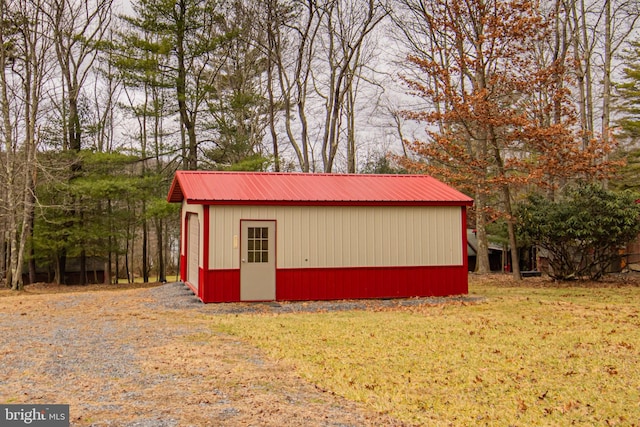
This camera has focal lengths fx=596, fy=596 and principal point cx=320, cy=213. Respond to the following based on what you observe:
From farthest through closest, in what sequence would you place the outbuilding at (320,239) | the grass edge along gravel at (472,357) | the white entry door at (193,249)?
the white entry door at (193,249) → the outbuilding at (320,239) → the grass edge along gravel at (472,357)

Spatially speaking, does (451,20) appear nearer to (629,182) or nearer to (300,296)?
(300,296)

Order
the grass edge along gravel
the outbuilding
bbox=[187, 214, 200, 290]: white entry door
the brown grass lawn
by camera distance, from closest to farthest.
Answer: the brown grass lawn < the grass edge along gravel < the outbuilding < bbox=[187, 214, 200, 290]: white entry door

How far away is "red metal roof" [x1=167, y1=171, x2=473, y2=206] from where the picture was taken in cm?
1305

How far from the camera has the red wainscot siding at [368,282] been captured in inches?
523

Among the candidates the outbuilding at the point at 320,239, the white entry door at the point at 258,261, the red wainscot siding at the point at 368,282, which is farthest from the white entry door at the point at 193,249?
the red wainscot siding at the point at 368,282

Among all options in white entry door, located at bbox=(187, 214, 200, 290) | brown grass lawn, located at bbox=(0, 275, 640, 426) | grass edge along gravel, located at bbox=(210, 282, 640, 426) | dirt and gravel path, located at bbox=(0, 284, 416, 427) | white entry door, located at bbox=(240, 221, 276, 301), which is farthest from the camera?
white entry door, located at bbox=(187, 214, 200, 290)

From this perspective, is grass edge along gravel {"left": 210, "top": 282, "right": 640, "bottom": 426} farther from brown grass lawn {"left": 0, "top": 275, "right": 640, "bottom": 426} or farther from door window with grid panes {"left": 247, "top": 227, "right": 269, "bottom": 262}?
door window with grid panes {"left": 247, "top": 227, "right": 269, "bottom": 262}

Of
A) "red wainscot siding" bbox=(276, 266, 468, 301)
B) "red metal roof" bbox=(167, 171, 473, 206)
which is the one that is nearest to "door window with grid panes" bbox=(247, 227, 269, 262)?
"red wainscot siding" bbox=(276, 266, 468, 301)

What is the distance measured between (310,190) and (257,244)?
6.25ft

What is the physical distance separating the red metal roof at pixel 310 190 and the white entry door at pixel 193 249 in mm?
1032

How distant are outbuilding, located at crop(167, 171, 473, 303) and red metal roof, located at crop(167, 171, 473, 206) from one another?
0.02 meters

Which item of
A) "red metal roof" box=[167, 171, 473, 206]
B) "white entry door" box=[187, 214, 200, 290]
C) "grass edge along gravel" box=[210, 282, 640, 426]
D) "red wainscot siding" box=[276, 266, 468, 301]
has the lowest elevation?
"grass edge along gravel" box=[210, 282, 640, 426]

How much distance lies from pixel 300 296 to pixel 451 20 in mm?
10581

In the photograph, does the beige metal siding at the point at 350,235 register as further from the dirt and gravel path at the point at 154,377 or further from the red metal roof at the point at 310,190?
the dirt and gravel path at the point at 154,377
